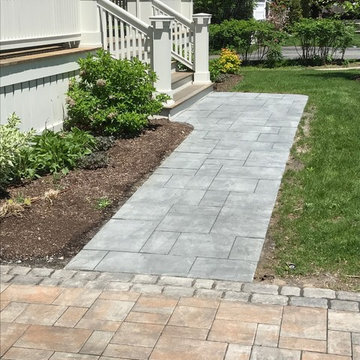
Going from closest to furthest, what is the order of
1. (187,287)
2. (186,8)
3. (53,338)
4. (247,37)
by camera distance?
(53,338) < (187,287) < (186,8) < (247,37)

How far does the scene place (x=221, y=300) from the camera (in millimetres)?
4168

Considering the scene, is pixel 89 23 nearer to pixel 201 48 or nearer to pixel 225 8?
pixel 201 48

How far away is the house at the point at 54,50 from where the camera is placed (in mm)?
7141

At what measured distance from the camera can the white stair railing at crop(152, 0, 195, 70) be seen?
1228 centimetres

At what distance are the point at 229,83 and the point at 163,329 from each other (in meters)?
10.7

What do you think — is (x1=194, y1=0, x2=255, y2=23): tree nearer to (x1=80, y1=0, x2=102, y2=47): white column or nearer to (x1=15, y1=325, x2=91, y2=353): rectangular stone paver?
(x1=80, y1=0, x2=102, y2=47): white column

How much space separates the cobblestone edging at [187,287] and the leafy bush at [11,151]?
59.7 inches

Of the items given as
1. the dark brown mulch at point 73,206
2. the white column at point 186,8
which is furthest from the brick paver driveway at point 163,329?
the white column at point 186,8

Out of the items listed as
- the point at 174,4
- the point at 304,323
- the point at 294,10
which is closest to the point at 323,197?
the point at 304,323

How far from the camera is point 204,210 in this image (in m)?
5.94

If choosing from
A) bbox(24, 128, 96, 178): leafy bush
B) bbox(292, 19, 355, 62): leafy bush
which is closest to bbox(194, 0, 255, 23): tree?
bbox(292, 19, 355, 62): leafy bush

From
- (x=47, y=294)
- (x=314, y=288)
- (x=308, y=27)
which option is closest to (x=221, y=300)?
(x=314, y=288)

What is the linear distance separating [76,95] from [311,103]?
503 cm

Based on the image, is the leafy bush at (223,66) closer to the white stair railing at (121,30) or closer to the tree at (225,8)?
the white stair railing at (121,30)
